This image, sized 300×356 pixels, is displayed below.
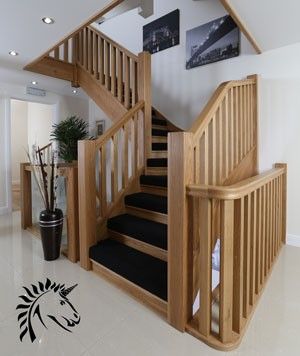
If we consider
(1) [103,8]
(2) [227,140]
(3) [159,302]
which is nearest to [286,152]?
(2) [227,140]

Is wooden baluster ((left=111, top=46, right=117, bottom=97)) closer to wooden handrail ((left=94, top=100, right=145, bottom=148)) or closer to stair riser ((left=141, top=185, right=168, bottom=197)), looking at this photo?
wooden handrail ((left=94, top=100, right=145, bottom=148))

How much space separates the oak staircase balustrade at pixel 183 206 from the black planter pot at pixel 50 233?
358mm

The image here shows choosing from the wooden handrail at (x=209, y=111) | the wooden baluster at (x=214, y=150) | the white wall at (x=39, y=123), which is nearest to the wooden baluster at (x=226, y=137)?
the wooden handrail at (x=209, y=111)

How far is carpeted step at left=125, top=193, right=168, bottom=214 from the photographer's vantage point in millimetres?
2416

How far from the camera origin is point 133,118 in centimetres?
299

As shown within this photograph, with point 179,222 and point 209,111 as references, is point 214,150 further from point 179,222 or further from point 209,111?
point 179,222

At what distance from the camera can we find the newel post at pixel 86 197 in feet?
7.50

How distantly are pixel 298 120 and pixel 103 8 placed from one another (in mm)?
2401

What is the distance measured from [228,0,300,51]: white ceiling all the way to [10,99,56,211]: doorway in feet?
21.3

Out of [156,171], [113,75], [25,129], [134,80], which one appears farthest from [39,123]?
[156,171]

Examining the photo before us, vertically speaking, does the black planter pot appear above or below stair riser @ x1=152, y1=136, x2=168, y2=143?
below

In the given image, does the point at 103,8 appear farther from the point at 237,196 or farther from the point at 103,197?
the point at 237,196

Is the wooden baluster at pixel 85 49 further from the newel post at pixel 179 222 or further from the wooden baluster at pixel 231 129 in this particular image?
the newel post at pixel 179 222

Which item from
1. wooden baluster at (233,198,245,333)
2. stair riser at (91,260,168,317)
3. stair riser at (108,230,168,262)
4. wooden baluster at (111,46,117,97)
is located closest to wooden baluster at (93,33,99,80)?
wooden baluster at (111,46,117,97)
